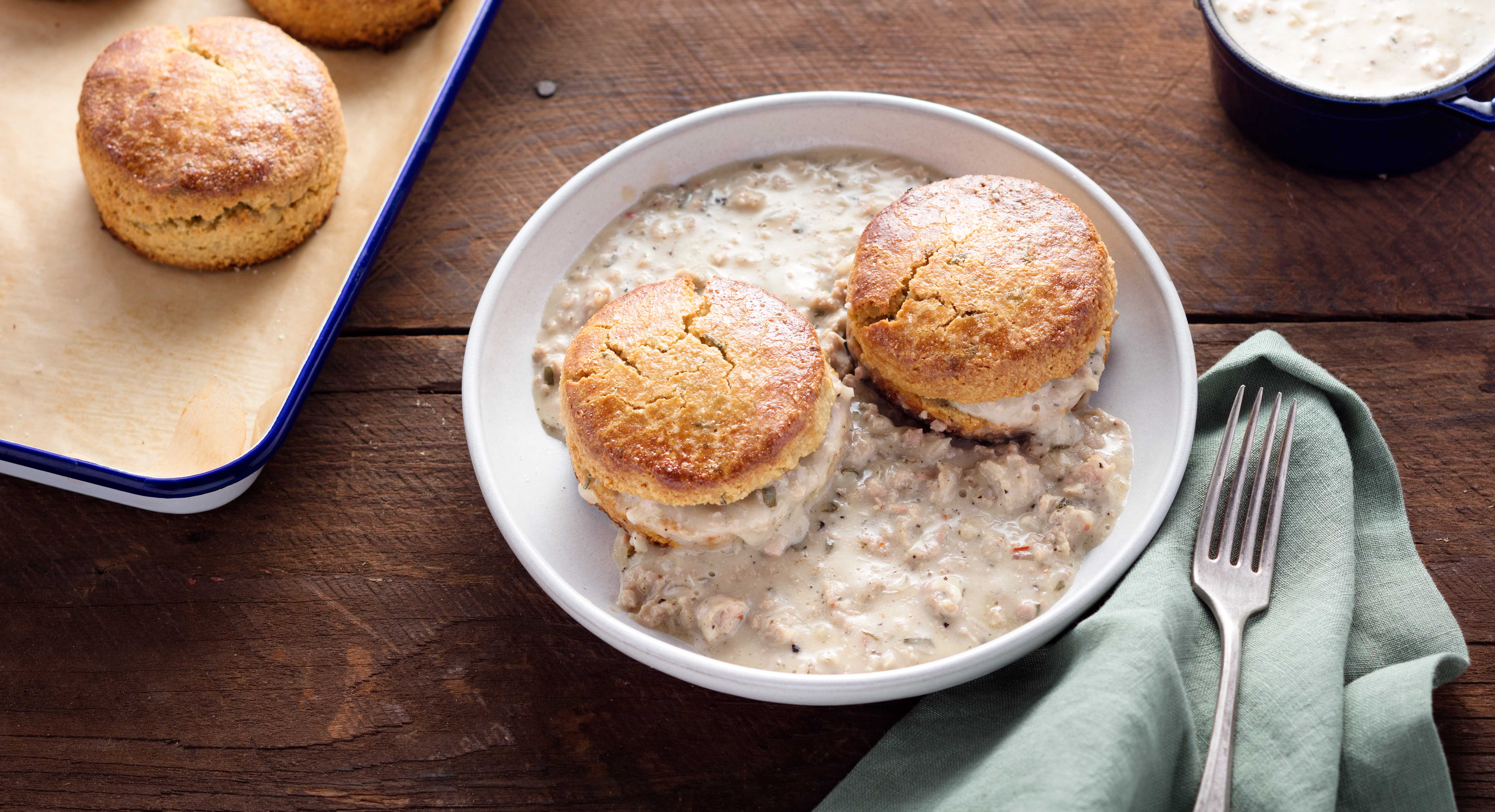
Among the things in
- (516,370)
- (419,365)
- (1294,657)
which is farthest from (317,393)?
(1294,657)

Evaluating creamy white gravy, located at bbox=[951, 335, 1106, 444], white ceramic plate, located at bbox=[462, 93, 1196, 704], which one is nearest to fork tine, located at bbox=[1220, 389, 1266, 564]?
white ceramic plate, located at bbox=[462, 93, 1196, 704]

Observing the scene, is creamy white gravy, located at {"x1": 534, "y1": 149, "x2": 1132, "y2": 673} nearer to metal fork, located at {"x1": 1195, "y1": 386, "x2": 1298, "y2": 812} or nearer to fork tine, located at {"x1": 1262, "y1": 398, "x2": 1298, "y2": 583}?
metal fork, located at {"x1": 1195, "y1": 386, "x2": 1298, "y2": 812}

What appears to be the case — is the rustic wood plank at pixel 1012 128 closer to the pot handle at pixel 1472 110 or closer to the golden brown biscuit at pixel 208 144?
the golden brown biscuit at pixel 208 144

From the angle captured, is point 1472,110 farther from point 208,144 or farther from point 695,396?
point 208,144

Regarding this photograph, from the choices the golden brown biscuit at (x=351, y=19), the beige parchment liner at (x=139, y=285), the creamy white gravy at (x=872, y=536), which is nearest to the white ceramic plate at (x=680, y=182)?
the creamy white gravy at (x=872, y=536)

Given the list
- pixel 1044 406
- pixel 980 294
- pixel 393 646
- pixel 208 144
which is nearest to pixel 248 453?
pixel 393 646

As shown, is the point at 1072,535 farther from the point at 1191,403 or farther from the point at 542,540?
the point at 542,540

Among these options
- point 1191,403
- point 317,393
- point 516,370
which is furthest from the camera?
point 317,393
